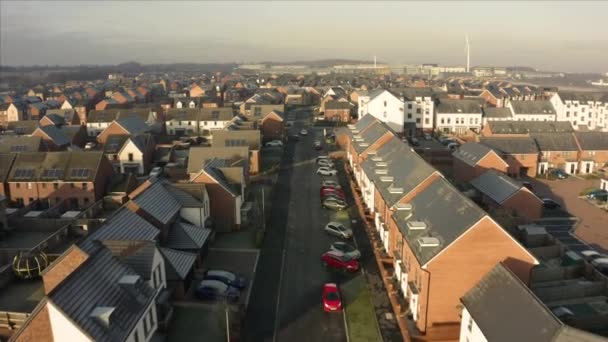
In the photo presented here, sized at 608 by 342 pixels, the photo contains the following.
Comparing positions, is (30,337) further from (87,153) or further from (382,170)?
(87,153)

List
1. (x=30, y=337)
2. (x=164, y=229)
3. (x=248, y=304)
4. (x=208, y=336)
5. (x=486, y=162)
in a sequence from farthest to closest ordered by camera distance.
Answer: (x=486, y=162) < (x=164, y=229) < (x=248, y=304) < (x=208, y=336) < (x=30, y=337)

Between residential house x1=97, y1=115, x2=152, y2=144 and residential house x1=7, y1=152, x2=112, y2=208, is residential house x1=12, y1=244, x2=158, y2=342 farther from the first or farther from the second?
residential house x1=97, y1=115, x2=152, y2=144

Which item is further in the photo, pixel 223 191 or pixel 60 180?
pixel 60 180

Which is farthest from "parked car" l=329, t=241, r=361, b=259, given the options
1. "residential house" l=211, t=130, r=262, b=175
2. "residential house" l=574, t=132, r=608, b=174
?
"residential house" l=574, t=132, r=608, b=174

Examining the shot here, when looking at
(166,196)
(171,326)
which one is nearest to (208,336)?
(171,326)

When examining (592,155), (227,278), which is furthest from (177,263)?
(592,155)

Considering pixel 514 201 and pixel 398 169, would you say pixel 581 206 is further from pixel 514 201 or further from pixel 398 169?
pixel 398 169
